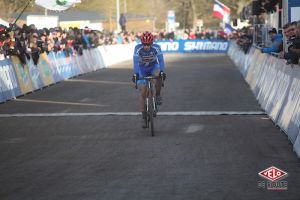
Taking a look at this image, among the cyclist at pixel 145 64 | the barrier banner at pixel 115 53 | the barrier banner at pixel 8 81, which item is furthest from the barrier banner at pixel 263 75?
the barrier banner at pixel 115 53

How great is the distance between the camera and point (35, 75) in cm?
2606

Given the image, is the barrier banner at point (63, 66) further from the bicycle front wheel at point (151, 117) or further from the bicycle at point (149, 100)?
the bicycle front wheel at point (151, 117)

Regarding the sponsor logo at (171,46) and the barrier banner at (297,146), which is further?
the sponsor logo at (171,46)

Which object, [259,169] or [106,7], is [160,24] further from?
[259,169]

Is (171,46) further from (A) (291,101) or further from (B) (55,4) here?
(A) (291,101)

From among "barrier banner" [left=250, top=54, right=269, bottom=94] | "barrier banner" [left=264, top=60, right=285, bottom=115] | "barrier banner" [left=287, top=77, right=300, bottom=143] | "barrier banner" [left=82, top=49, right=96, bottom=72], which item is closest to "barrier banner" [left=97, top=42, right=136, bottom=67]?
"barrier banner" [left=82, top=49, right=96, bottom=72]

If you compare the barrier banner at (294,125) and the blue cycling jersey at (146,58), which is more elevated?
the blue cycling jersey at (146,58)

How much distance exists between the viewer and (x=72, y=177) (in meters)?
9.83

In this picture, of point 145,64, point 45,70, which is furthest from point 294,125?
point 45,70

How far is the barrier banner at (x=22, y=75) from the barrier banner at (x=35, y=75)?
39cm

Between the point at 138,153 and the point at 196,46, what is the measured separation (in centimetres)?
5779

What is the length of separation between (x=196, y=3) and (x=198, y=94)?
80868mm

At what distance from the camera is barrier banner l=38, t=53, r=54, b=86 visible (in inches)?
1067

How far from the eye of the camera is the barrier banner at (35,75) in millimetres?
25419
